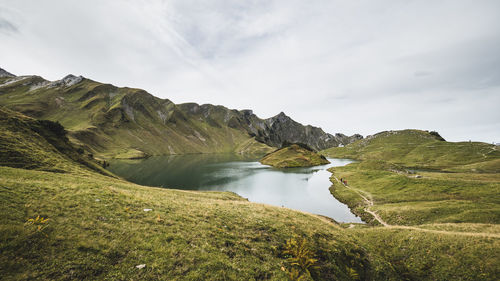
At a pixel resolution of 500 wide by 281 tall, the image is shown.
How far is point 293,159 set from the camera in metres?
146

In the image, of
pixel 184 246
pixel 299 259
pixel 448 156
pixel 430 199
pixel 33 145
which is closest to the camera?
pixel 184 246

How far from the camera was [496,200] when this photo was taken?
116 ft

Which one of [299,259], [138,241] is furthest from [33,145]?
[299,259]

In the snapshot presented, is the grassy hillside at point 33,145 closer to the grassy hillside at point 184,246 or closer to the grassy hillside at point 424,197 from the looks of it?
the grassy hillside at point 184,246

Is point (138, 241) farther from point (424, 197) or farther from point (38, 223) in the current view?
point (424, 197)

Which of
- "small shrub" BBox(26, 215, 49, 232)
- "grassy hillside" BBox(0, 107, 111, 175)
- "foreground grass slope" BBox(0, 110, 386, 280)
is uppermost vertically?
"grassy hillside" BBox(0, 107, 111, 175)

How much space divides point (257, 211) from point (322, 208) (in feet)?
114

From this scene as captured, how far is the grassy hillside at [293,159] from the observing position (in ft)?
465

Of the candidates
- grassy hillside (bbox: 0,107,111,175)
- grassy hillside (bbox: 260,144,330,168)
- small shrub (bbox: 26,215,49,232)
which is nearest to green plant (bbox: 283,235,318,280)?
small shrub (bbox: 26,215,49,232)

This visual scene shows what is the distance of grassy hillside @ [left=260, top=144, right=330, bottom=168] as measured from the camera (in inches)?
5576

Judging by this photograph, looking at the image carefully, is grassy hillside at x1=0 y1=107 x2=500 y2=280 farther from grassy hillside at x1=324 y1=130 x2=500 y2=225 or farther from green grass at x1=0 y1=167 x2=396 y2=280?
grassy hillside at x1=324 y1=130 x2=500 y2=225

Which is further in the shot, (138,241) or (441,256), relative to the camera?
(441,256)

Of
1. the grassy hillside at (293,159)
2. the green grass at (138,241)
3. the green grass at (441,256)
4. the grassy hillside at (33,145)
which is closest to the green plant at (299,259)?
the green grass at (138,241)

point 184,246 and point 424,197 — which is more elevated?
point 184,246
